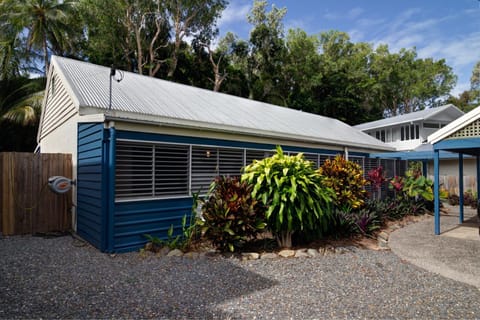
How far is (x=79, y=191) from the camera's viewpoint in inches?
275

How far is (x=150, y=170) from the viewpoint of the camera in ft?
20.1

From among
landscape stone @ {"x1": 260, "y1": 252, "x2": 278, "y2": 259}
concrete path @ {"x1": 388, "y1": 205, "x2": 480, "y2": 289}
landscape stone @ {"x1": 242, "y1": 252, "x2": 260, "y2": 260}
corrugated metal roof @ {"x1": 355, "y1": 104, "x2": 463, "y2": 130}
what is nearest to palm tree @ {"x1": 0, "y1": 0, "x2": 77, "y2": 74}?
landscape stone @ {"x1": 242, "y1": 252, "x2": 260, "y2": 260}

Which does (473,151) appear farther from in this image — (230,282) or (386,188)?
(230,282)

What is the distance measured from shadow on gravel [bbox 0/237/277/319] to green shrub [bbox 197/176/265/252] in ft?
1.41

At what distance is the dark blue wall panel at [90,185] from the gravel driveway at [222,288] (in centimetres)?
68

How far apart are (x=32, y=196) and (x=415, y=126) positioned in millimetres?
23572

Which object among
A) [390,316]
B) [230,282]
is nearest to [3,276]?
[230,282]

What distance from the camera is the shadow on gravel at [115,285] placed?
130 inches

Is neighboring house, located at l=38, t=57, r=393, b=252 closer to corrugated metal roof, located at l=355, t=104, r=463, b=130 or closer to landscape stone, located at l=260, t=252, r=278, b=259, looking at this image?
landscape stone, located at l=260, t=252, r=278, b=259

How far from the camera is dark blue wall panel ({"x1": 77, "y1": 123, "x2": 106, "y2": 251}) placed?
5695 mm

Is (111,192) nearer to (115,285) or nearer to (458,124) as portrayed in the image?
(115,285)

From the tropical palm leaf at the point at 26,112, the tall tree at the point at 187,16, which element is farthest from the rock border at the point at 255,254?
the tall tree at the point at 187,16

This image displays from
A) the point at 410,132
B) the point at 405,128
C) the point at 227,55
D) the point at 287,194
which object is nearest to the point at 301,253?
the point at 287,194

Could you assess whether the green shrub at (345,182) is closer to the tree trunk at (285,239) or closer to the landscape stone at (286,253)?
the tree trunk at (285,239)
